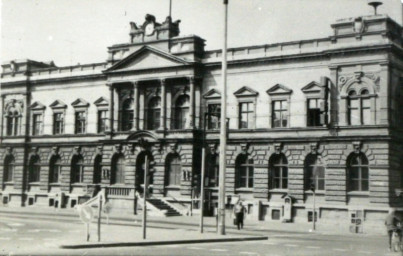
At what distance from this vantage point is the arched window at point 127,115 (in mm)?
49359

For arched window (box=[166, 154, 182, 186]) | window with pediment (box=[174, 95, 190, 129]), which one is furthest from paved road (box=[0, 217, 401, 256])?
window with pediment (box=[174, 95, 190, 129])

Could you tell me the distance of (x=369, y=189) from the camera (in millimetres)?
37844

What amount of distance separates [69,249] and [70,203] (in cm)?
3242

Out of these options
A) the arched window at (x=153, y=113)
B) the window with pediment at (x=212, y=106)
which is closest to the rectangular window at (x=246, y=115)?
the window with pediment at (x=212, y=106)

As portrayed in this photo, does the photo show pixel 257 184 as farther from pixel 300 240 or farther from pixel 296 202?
pixel 300 240

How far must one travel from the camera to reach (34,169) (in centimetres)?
5597

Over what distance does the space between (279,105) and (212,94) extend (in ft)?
18.2

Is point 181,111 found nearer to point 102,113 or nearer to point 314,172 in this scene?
point 102,113

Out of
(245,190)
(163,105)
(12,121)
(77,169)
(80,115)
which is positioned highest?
(163,105)

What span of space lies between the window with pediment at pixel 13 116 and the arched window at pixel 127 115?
520 inches

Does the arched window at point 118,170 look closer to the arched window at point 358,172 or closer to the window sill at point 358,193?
the arched window at point 358,172

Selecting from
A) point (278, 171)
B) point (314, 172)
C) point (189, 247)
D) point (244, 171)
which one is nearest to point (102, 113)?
point (244, 171)

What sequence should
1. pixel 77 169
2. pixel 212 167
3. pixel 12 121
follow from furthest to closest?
pixel 12 121, pixel 77 169, pixel 212 167


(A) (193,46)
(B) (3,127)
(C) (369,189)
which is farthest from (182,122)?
(B) (3,127)
